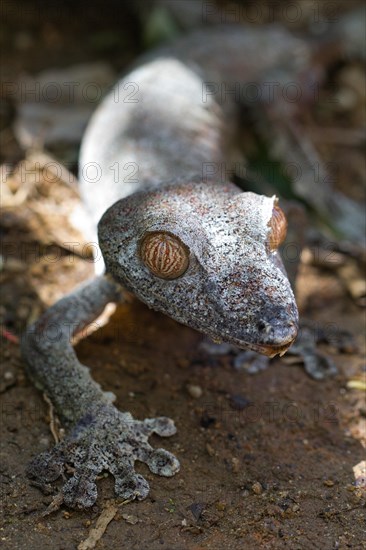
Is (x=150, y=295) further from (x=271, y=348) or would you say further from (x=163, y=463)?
(x=163, y=463)

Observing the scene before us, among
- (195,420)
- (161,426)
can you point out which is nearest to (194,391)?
(195,420)

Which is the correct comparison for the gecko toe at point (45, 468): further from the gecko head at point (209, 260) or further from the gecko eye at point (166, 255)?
the gecko eye at point (166, 255)

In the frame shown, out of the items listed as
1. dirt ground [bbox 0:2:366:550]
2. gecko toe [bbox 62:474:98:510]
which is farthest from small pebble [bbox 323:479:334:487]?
gecko toe [bbox 62:474:98:510]

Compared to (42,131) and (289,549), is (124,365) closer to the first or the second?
(289,549)

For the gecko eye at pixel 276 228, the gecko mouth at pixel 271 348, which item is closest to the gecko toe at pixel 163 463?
the gecko mouth at pixel 271 348

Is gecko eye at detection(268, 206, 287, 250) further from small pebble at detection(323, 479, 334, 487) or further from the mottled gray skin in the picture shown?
small pebble at detection(323, 479, 334, 487)

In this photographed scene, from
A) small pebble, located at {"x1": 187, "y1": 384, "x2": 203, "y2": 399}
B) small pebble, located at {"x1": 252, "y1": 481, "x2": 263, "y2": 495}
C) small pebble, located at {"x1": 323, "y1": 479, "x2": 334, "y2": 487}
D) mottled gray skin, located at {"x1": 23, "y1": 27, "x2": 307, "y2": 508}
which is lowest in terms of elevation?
small pebble, located at {"x1": 187, "y1": 384, "x2": 203, "y2": 399}

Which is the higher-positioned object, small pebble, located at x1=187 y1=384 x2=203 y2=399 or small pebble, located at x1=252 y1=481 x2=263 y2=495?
small pebble, located at x1=252 y1=481 x2=263 y2=495
